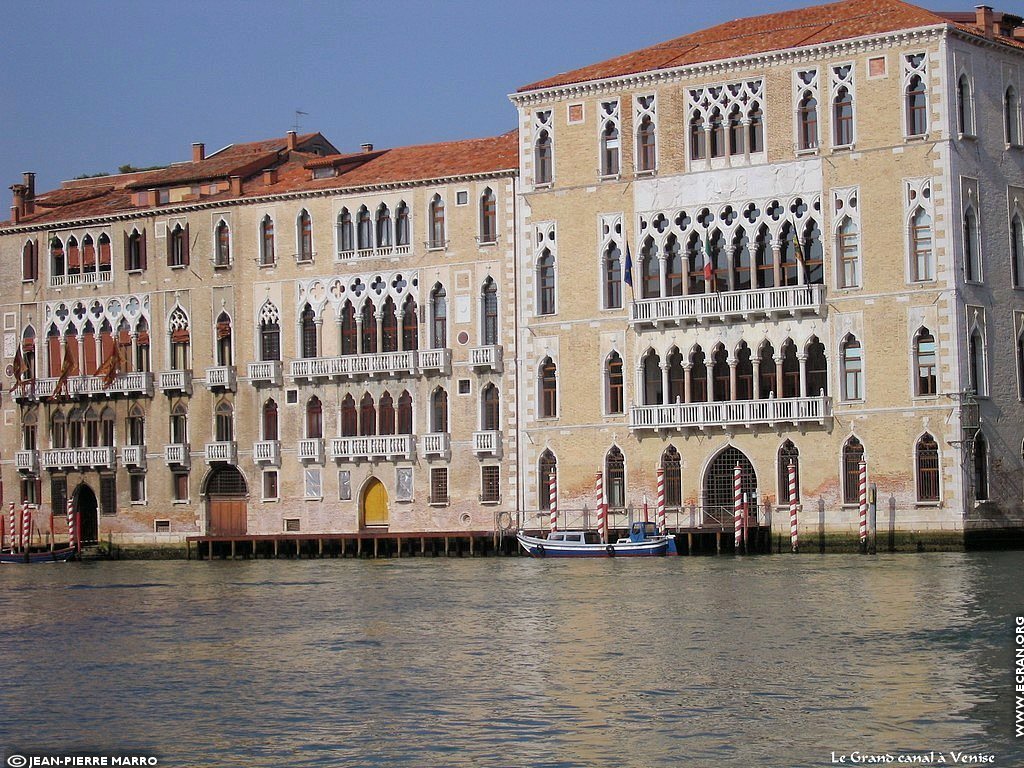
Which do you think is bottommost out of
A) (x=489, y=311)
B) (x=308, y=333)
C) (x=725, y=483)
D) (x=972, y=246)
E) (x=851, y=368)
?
(x=725, y=483)

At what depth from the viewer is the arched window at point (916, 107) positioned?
46625mm

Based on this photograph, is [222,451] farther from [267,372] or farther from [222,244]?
[222,244]

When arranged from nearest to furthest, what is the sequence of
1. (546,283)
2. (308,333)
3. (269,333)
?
(546,283)
(308,333)
(269,333)

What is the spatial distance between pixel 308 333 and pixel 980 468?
20.1m

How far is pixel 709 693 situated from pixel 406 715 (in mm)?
3371

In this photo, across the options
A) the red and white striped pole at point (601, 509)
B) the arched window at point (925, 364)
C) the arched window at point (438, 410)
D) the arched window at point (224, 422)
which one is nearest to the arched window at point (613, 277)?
the red and white striped pole at point (601, 509)

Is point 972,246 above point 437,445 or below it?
above

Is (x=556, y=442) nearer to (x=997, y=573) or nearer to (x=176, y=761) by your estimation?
(x=997, y=573)

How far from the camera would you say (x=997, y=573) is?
123 feet

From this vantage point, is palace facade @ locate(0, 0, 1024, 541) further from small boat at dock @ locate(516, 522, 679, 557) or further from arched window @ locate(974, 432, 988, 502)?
small boat at dock @ locate(516, 522, 679, 557)

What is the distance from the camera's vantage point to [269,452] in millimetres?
56562

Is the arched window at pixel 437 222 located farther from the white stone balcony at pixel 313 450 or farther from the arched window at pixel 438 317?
the white stone balcony at pixel 313 450

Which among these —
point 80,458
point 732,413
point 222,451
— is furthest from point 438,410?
point 80,458

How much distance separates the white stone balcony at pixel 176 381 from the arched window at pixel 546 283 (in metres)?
11.9
